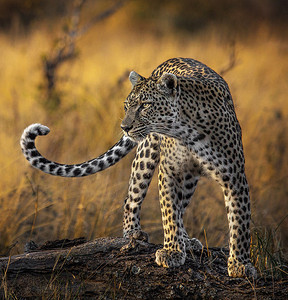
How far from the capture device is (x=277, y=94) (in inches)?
543

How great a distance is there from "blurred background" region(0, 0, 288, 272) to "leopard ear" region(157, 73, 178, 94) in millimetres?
1514

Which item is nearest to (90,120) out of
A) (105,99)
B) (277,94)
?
(105,99)

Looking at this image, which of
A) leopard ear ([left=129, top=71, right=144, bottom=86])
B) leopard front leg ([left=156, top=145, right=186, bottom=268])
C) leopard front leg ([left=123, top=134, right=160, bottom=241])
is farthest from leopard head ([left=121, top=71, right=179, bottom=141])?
leopard front leg ([left=123, top=134, right=160, bottom=241])

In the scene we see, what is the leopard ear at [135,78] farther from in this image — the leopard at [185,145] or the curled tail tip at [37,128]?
the curled tail tip at [37,128]

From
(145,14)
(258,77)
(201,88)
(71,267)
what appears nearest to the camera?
(71,267)

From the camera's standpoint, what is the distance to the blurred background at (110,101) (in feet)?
24.5

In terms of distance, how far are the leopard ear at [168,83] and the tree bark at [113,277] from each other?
131cm

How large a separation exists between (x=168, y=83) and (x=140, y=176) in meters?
1.30

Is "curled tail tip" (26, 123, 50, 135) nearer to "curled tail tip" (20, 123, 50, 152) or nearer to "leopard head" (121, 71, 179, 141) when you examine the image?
"curled tail tip" (20, 123, 50, 152)

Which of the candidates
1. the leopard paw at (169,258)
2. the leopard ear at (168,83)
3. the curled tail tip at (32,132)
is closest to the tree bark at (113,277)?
the leopard paw at (169,258)

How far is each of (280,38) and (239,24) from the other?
55.4 inches

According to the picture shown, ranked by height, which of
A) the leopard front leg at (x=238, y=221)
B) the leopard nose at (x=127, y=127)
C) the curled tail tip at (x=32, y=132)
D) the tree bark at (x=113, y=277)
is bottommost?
the tree bark at (x=113, y=277)

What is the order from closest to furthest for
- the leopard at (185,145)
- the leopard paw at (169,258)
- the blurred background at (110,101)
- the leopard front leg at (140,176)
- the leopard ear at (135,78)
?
the leopard paw at (169,258), the leopard at (185,145), the leopard ear at (135,78), the leopard front leg at (140,176), the blurred background at (110,101)

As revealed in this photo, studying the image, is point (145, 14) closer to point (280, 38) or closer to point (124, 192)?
point (280, 38)
